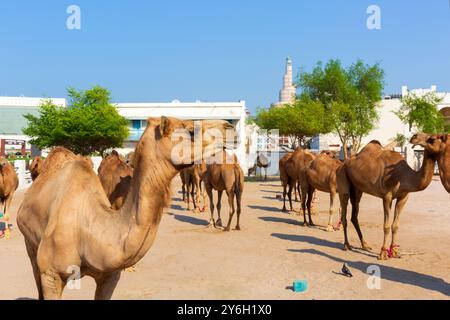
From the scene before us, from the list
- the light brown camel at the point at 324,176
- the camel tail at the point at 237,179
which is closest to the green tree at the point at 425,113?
the light brown camel at the point at 324,176

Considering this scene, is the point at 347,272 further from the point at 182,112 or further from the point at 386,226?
the point at 182,112

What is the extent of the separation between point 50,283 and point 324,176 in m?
10.1

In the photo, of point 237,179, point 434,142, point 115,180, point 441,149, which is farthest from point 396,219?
point 115,180

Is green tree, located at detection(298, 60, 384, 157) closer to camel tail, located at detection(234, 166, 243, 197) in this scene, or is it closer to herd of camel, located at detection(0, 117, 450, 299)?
camel tail, located at detection(234, 166, 243, 197)

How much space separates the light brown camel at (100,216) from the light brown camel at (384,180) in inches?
237

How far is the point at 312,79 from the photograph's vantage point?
37.9 metres

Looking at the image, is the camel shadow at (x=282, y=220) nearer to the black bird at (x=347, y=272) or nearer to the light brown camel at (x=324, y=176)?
the light brown camel at (x=324, y=176)

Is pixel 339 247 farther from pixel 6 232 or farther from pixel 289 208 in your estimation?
pixel 6 232

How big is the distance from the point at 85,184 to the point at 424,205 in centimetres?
1720

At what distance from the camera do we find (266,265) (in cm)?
852

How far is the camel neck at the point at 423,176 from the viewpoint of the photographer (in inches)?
296

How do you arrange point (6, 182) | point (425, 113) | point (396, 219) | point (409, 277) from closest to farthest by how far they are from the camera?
1. point (409, 277)
2. point (396, 219)
3. point (6, 182)
4. point (425, 113)

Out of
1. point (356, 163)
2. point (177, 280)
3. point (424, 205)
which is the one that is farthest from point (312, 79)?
point (177, 280)
